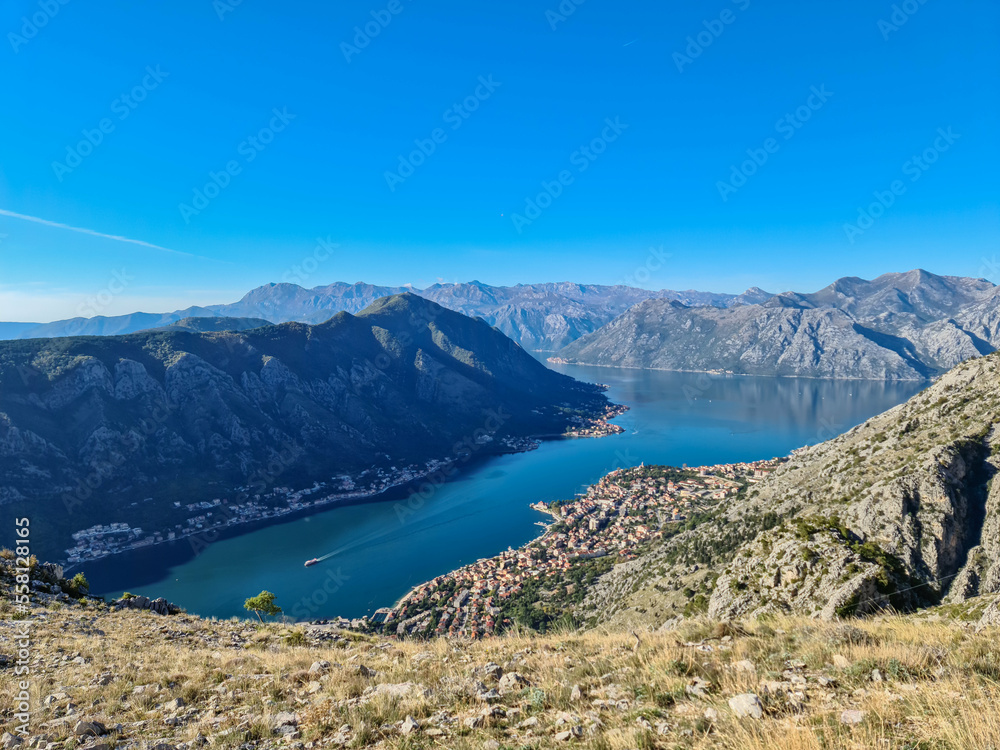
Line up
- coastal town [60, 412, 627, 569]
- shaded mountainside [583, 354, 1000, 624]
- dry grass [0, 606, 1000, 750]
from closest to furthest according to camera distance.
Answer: dry grass [0, 606, 1000, 750] < shaded mountainside [583, 354, 1000, 624] < coastal town [60, 412, 627, 569]

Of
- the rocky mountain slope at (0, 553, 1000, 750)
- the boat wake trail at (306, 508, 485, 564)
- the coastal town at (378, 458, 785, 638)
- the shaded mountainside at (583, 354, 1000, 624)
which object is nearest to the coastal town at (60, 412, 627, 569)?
the boat wake trail at (306, 508, 485, 564)

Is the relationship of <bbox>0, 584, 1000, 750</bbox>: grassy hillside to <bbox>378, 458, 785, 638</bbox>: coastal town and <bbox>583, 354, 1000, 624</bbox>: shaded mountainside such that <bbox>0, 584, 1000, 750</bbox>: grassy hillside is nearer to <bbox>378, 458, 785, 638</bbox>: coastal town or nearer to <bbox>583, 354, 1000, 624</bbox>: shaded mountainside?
<bbox>583, 354, 1000, 624</bbox>: shaded mountainside

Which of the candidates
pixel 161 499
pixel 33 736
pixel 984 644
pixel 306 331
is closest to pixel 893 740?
pixel 984 644

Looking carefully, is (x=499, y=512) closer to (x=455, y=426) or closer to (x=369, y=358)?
(x=455, y=426)

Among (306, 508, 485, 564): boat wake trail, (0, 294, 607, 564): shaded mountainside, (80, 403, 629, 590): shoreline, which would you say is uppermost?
(0, 294, 607, 564): shaded mountainside

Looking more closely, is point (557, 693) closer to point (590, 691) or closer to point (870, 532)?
point (590, 691)

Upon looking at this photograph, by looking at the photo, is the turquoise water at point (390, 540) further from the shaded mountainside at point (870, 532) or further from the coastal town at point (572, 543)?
the shaded mountainside at point (870, 532)

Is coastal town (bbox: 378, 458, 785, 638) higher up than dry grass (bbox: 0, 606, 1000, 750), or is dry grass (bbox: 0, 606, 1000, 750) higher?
dry grass (bbox: 0, 606, 1000, 750)

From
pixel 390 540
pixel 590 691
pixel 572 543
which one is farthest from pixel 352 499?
pixel 590 691
